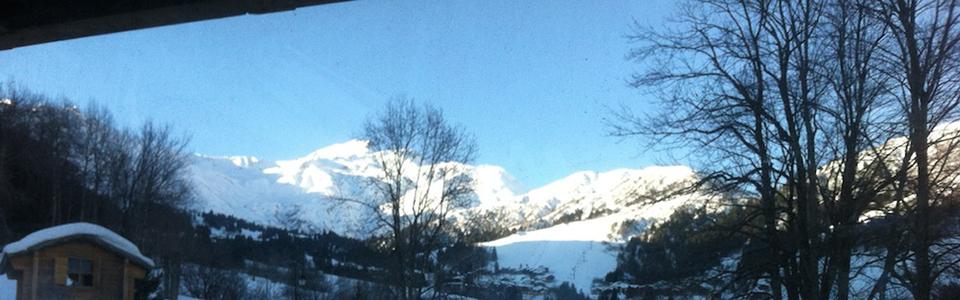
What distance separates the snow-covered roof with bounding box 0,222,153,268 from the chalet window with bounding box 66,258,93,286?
456 millimetres

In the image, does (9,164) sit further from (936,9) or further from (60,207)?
(936,9)

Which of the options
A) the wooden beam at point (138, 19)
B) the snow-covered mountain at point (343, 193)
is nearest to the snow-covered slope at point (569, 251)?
the snow-covered mountain at point (343, 193)

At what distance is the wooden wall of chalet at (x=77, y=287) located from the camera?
49.2 feet

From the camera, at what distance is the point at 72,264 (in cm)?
1567

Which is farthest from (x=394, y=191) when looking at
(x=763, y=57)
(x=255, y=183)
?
(x=255, y=183)

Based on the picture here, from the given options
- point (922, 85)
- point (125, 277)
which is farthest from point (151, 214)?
point (922, 85)

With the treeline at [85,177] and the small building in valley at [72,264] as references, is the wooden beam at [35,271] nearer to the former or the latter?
the small building in valley at [72,264]

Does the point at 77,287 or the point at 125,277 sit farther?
the point at 125,277

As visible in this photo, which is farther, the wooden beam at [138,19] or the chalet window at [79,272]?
the chalet window at [79,272]

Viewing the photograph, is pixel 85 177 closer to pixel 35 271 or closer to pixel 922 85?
pixel 35 271

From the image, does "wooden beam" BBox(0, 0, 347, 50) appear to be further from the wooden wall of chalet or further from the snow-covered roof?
the wooden wall of chalet

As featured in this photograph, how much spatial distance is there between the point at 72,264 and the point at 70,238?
1.75 feet

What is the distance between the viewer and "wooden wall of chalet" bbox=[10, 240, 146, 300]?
1499 cm

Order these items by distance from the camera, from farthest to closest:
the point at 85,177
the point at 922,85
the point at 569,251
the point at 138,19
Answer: the point at 569,251
the point at 85,177
the point at 922,85
the point at 138,19
